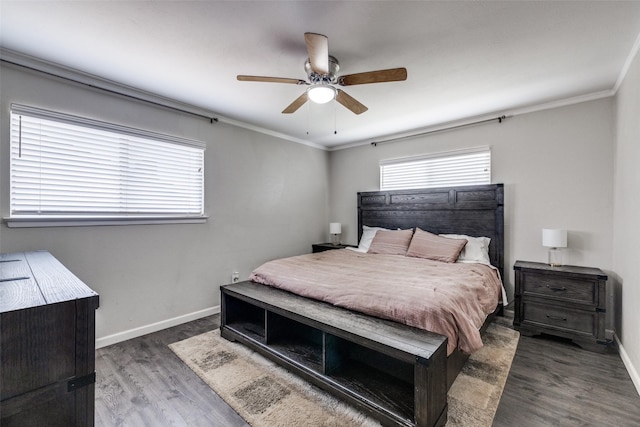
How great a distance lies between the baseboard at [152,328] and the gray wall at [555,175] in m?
3.72

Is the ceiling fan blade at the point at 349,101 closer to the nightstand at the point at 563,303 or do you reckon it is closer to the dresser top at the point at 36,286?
the dresser top at the point at 36,286

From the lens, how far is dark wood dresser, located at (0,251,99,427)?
0.75 m

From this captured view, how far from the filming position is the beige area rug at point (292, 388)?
5.79 feet

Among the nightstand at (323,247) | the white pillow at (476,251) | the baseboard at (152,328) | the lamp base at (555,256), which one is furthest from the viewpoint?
the nightstand at (323,247)

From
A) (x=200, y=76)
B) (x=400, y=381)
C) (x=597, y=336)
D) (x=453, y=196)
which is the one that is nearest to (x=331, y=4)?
(x=200, y=76)

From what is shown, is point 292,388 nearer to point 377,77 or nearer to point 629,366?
point 377,77

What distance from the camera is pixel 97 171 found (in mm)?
2729

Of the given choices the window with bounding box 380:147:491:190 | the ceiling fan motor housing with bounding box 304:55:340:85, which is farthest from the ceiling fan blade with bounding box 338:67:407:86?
the window with bounding box 380:147:491:190

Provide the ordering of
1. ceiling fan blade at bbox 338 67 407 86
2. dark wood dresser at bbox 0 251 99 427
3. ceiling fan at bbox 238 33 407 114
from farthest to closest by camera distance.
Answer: ceiling fan blade at bbox 338 67 407 86
ceiling fan at bbox 238 33 407 114
dark wood dresser at bbox 0 251 99 427

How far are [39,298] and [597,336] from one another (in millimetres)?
3912

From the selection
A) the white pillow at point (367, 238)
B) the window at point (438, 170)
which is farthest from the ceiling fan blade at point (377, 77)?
the white pillow at point (367, 238)

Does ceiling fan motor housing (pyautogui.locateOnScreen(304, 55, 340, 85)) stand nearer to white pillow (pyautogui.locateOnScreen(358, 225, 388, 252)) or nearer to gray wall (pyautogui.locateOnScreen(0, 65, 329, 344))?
gray wall (pyautogui.locateOnScreen(0, 65, 329, 344))

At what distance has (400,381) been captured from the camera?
195 centimetres

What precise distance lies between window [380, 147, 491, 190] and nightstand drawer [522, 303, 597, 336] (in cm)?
158
